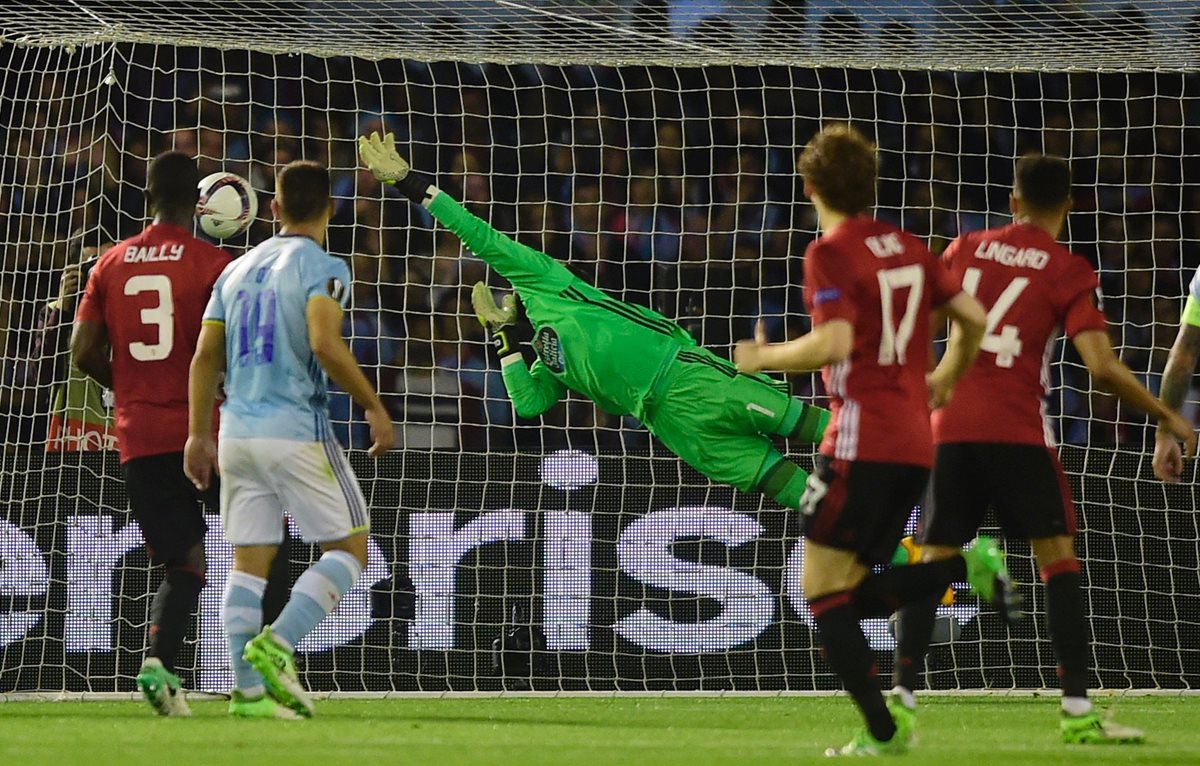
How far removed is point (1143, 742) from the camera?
16.4ft

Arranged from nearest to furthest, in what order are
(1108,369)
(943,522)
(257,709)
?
(1108,369)
(943,522)
(257,709)

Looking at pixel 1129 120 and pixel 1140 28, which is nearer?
pixel 1140 28

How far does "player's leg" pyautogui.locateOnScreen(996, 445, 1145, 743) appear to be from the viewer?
503 centimetres

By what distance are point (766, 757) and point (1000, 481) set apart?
3.96ft

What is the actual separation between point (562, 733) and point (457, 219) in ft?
7.97

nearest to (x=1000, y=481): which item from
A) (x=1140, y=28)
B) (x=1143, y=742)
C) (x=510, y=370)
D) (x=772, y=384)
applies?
(x=1143, y=742)

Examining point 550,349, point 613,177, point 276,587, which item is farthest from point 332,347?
point 613,177

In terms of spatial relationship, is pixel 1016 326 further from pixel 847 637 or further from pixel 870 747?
pixel 870 747

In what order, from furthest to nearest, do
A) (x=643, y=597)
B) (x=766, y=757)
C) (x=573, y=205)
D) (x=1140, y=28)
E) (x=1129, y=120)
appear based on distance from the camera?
(x=1129, y=120)
(x=573, y=205)
(x=1140, y=28)
(x=643, y=597)
(x=766, y=757)

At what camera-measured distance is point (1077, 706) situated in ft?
16.4

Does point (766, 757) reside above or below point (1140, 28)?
below

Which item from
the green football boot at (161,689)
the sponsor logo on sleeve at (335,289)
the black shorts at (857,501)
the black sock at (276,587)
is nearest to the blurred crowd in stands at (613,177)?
the black sock at (276,587)

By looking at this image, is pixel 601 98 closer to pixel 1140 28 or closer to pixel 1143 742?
pixel 1140 28

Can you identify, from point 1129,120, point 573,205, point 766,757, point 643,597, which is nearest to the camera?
point 766,757
